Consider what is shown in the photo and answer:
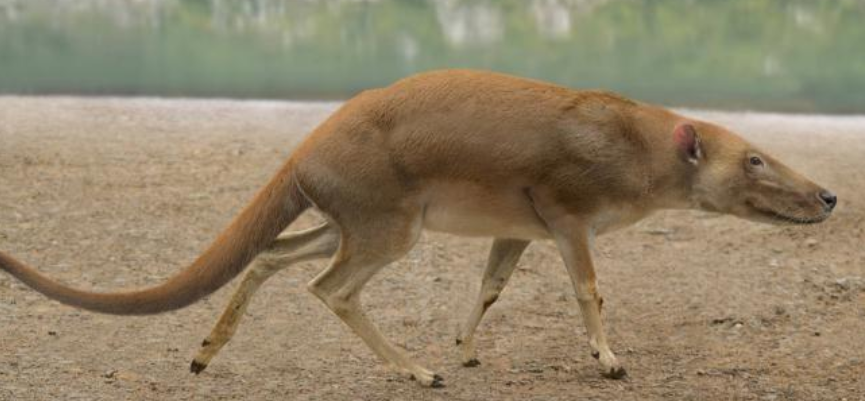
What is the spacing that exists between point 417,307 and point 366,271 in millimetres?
1915

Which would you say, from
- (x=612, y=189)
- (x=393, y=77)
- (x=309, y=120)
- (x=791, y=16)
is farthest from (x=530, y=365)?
(x=791, y=16)

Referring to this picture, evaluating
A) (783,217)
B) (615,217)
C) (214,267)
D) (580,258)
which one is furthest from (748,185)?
(214,267)

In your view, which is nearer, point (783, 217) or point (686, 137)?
point (686, 137)

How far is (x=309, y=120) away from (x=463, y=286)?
586cm

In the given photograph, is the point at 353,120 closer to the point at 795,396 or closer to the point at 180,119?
the point at 795,396

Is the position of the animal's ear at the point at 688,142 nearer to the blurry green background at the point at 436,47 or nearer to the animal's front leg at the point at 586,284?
the animal's front leg at the point at 586,284

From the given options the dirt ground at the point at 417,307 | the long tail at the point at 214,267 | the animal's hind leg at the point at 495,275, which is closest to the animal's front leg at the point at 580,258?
the dirt ground at the point at 417,307

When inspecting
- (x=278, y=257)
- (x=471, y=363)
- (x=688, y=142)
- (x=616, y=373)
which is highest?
(x=688, y=142)

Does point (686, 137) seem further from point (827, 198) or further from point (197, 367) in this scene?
point (197, 367)

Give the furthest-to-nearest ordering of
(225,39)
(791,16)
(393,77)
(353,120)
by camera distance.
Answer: (791,16) → (225,39) → (393,77) → (353,120)

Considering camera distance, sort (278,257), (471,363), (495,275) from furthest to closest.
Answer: (471,363) < (495,275) < (278,257)

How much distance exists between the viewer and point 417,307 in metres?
8.26

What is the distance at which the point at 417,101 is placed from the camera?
6355 mm

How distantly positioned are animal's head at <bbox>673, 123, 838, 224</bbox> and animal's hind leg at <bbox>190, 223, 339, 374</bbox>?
1.64m
